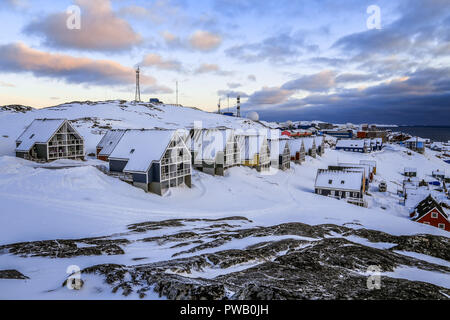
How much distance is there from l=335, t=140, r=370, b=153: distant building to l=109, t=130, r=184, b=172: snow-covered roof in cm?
10176

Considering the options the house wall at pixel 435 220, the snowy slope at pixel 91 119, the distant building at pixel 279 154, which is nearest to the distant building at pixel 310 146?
the distant building at pixel 279 154

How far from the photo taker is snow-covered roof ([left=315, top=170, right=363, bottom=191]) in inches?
1869

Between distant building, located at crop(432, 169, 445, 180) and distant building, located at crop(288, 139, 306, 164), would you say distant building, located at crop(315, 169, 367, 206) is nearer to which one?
distant building, located at crop(288, 139, 306, 164)

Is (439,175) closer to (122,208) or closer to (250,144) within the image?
(250,144)

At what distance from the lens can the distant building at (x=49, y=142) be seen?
47.6 m

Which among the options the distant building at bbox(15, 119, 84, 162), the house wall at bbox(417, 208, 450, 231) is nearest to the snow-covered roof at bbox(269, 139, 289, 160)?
the house wall at bbox(417, 208, 450, 231)

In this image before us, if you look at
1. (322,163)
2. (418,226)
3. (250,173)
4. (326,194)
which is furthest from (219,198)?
(322,163)

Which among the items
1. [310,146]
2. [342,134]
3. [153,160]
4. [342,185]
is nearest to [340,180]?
[342,185]

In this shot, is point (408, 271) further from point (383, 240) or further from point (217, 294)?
point (217, 294)

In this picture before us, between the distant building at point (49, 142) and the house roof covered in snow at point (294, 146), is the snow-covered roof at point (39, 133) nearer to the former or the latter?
the distant building at point (49, 142)

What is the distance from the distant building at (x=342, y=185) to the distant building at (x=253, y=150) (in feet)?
51.1

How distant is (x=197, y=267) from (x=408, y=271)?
13566 mm

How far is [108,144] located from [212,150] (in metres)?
23.0

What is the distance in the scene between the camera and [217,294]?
9.94 m
